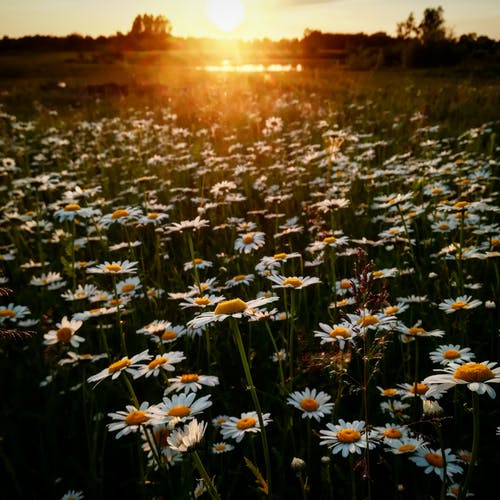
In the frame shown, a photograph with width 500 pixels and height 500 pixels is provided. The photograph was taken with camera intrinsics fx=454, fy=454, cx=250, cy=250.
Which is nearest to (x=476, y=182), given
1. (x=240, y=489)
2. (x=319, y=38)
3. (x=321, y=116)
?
(x=240, y=489)

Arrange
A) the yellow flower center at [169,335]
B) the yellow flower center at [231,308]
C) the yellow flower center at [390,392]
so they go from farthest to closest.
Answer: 1. the yellow flower center at [169,335]
2. the yellow flower center at [390,392]
3. the yellow flower center at [231,308]

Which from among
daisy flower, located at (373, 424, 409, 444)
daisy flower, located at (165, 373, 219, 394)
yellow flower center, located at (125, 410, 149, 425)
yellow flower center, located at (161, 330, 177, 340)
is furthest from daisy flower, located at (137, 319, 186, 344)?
daisy flower, located at (373, 424, 409, 444)

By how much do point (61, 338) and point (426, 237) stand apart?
254 centimetres

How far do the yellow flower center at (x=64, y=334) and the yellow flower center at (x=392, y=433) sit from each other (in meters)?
1.34

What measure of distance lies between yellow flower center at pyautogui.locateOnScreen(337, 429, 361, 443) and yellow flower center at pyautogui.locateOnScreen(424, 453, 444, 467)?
254mm

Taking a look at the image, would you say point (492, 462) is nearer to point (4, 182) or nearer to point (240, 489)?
point (240, 489)

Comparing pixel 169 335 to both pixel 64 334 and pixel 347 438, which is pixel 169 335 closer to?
pixel 64 334

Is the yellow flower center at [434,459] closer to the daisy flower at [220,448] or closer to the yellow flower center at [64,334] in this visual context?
the daisy flower at [220,448]

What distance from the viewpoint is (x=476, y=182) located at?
3.46 meters

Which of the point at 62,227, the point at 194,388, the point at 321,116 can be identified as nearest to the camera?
the point at 194,388

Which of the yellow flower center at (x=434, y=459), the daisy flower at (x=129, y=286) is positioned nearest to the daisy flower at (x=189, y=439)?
the yellow flower center at (x=434, y=459)

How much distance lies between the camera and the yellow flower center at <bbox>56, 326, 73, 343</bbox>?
196 centimetres

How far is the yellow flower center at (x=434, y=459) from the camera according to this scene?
4.45ft

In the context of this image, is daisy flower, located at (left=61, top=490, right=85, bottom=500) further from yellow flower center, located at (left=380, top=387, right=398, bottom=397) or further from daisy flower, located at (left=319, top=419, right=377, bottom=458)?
yellow flower center, located at (left=380, top=387, right=398, bottom=397)
